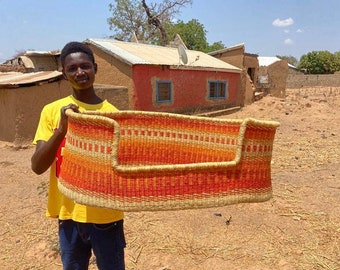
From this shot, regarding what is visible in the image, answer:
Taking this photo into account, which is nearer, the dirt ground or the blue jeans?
the blue jeans

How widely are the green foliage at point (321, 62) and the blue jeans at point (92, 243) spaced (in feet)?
167

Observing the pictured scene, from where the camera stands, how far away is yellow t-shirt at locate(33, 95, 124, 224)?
5.77ft

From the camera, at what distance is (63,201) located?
185cm

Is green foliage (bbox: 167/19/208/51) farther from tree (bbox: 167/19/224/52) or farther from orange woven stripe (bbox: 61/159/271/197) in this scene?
orange woven stripe (bbox: 61/159/271/197)

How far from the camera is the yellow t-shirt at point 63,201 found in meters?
1.76

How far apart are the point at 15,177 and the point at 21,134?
260 cm

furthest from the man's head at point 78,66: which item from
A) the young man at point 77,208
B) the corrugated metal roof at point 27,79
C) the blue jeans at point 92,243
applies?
the corrugated metal roof at point 27,79

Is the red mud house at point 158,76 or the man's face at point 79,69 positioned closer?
the man's face at point 79,69

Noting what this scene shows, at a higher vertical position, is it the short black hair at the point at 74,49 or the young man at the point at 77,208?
the short black hair at the point at 74,49

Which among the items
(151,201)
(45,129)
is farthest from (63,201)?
(151,201)

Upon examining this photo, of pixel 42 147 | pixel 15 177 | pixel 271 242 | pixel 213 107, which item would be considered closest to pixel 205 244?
pixel 271 242

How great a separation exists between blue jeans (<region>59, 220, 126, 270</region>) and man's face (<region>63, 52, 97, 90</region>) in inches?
30.8

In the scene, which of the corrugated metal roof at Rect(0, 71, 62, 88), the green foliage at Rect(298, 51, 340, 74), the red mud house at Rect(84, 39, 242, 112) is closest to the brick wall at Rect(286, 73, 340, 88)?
the green foliage at Rect(298, 51, 340, 74)

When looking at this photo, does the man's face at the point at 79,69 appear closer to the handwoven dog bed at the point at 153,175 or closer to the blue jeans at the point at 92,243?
the handwoven dog bed at the point at 153,175
